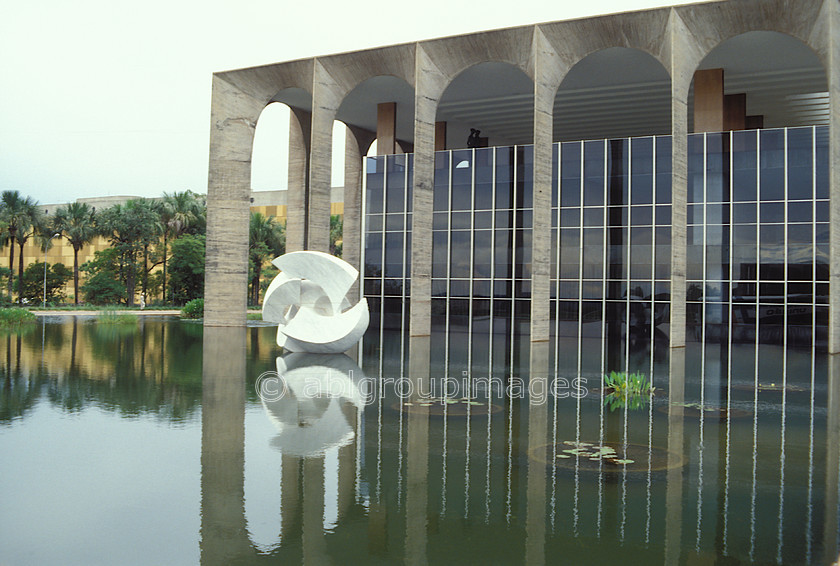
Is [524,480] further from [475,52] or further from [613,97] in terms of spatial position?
[613,97]

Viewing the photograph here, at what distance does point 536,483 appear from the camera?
7457 millimetres

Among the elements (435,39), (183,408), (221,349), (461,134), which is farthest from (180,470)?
(461,134)

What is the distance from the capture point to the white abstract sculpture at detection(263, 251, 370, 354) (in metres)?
20.2

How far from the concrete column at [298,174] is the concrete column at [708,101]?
19847 millimetres

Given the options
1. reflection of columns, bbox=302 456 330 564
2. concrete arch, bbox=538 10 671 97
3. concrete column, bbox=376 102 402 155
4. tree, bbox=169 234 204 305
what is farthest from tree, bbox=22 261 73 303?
reflection of columns, bbox=302 456 330 564

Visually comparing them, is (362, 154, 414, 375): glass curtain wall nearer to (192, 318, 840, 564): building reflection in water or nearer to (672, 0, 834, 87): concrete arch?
(672, 0, 834, 87): concrete arch

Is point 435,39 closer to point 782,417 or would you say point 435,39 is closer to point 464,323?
point 464,323

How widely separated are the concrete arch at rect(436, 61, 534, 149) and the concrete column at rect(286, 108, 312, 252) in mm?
7324

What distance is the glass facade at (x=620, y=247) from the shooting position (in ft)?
91.8

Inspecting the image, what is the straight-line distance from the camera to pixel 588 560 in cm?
541

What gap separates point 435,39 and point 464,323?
1232 centimetres

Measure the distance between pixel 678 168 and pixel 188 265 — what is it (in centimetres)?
4026

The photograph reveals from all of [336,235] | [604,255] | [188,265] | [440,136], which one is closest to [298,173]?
[440,136]

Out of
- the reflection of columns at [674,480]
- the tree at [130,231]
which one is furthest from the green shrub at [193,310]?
the reflection of columns at [674,480]
